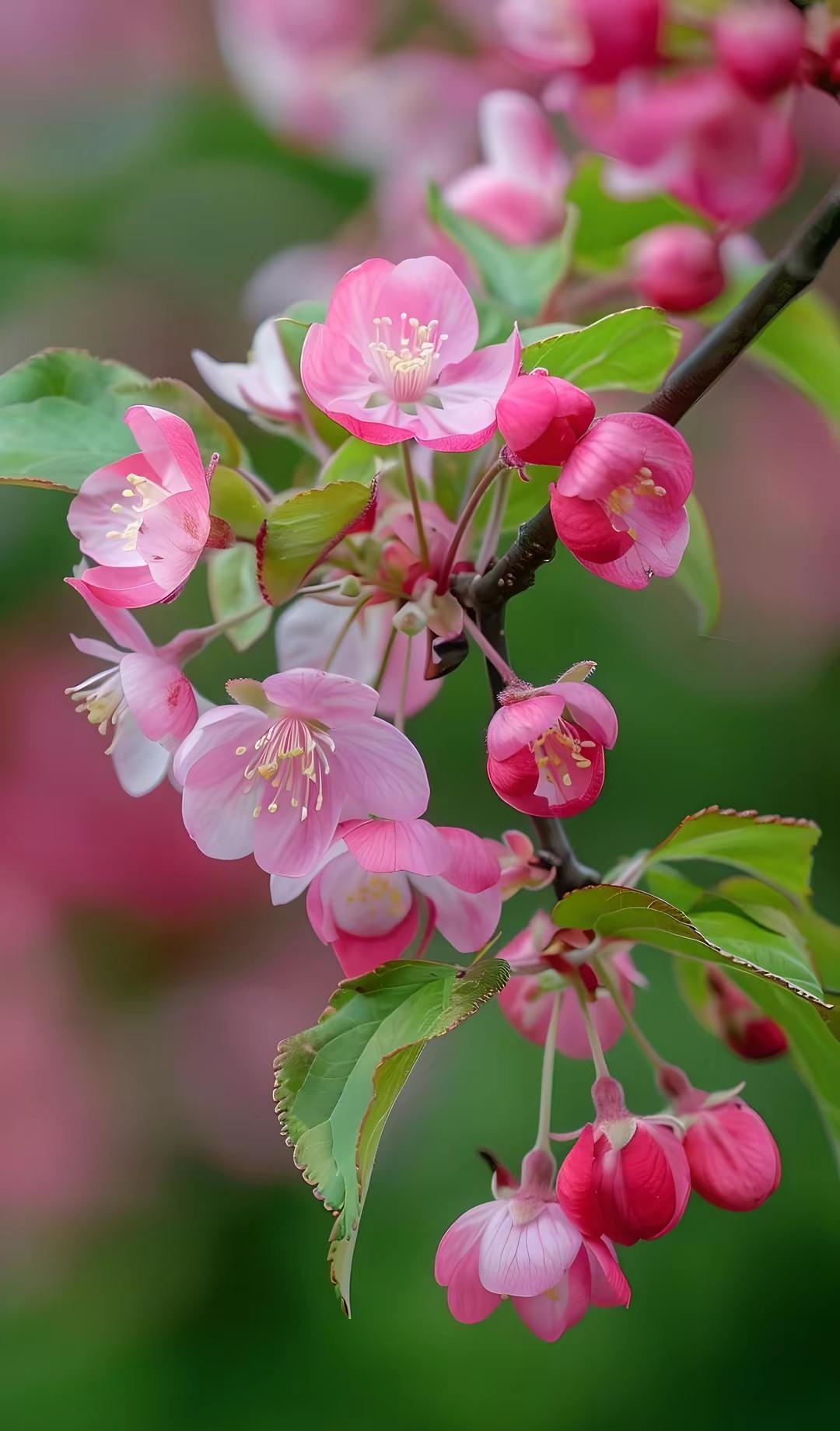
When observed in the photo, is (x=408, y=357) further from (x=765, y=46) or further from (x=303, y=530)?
(x=765, y=46)

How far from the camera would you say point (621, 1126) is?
48 centimetres

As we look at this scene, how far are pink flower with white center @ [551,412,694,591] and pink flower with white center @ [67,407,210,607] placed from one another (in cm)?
12

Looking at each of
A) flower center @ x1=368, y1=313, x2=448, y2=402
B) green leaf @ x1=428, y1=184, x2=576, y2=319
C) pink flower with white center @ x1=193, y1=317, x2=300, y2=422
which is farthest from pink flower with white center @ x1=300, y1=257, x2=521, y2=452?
green leaf @ x1=428, y1=184, x2=576, y2=319

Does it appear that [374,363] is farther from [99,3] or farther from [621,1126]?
[99,3]

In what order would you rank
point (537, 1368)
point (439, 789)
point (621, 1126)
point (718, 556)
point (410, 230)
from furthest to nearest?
1. point (718, 556)
2. point (439, 789)
3. point (537, 1368)
4. point (410, 230)
5. point (621, 1126)

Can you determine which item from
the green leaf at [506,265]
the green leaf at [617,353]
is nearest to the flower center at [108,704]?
the green leaf at [617,353]

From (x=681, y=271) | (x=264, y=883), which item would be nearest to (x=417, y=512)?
(x=681, y=271)

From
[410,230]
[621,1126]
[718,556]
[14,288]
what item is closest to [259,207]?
[14,288]

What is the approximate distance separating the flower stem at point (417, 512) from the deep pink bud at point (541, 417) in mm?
71

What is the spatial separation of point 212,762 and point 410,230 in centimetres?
91

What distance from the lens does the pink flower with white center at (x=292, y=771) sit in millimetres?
458

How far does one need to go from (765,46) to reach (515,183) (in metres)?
0.19

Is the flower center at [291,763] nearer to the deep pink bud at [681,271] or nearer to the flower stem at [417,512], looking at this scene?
the flower stem at [417,512]

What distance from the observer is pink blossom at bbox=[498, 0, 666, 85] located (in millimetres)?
752
